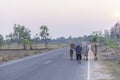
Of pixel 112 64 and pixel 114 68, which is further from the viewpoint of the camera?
pixel 112 64

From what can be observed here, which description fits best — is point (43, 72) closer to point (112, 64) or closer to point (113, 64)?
point (112, 64)

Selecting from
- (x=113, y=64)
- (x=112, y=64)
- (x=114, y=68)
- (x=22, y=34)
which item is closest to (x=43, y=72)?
(x=114, y=68)

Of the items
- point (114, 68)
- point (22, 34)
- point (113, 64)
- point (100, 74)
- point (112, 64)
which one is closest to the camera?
point (100, 74)

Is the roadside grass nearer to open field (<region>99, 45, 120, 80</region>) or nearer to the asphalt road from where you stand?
open field (<region>99, 45, 120, 80</region>)

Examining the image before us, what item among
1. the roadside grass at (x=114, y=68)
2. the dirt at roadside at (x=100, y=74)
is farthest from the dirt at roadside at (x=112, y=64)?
the dirt at roadside at (x=100, y=74)

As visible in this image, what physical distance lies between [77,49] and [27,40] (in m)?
79.0

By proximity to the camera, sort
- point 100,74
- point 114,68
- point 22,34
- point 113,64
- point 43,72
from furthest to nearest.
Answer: point 22,34 → point 113,64 → point 114,68 → point 100,74 → point 43,72

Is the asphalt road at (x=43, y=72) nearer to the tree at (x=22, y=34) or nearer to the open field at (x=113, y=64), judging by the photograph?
the open field at (x=113, y=64)

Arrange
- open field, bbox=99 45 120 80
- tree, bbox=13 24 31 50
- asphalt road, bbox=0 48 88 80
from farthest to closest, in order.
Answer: tree, bbox=13 24 31 50, open field, bbox=99 45 120 80, asphalt road, bbox=0 48 88 80

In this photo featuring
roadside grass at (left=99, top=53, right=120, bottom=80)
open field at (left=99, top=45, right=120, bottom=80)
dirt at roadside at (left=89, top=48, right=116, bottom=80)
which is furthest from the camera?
open field at (left=99, top=45, right=120, bottom=80)

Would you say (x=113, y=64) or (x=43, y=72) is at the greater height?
(x=43, y=72)

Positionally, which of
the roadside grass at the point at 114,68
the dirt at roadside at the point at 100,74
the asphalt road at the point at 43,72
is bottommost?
the roadside grass at the point at 114,68

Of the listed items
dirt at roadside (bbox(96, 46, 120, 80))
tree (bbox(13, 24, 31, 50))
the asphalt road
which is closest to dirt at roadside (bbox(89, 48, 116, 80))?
dirt at roadside (bbox(96, 46, 120, 80))

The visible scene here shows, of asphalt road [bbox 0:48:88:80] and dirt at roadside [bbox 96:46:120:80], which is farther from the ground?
asphalt road [bbox 0:48:88:80]
